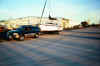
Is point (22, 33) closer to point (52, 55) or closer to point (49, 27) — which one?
point (49, 27)

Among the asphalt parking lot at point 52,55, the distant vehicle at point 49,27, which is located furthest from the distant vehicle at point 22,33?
the asphalt parking lot at point 52,55

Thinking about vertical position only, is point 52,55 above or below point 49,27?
below

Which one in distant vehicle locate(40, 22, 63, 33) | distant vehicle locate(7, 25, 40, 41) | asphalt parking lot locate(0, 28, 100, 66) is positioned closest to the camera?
asphalt parking lot locate(0, 28, 100, 66)

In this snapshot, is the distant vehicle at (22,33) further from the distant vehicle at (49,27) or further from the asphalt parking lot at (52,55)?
the asphalt parking lot at (52,55)

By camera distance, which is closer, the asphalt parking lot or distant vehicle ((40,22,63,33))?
the asphalt parking lot

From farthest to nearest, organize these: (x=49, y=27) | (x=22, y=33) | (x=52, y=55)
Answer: (x=49, y=27) < (x=22, y=33) < (x=52, y=55)

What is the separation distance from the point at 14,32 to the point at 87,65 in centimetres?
722

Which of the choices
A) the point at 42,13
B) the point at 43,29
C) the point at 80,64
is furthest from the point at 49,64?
the point at 42,13

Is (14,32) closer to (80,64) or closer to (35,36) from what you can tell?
(35,36)

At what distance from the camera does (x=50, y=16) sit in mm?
16078

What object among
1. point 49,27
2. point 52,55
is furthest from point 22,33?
point 52,55

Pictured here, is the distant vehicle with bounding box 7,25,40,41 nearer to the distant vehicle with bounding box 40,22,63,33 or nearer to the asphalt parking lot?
the distant vehicle with bounding box 40,22,63,33

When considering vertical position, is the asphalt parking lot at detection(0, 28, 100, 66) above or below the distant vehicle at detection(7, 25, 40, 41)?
below

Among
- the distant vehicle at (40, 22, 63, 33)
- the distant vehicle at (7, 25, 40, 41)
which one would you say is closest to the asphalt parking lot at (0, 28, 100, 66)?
the distant vehicle at (7, 25, 40, 41)
